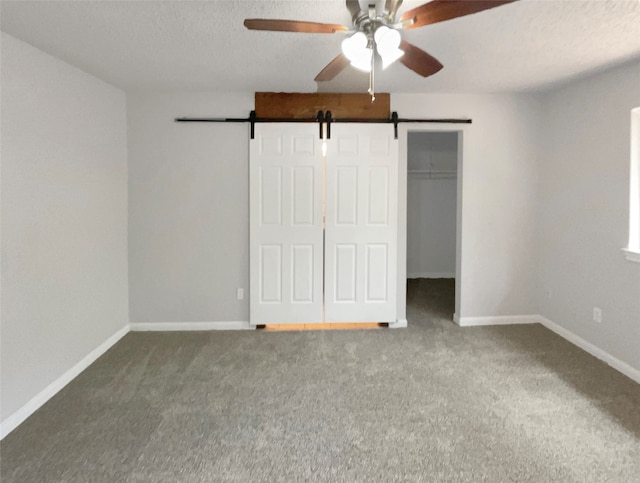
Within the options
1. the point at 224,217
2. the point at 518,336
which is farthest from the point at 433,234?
the point at 224,217

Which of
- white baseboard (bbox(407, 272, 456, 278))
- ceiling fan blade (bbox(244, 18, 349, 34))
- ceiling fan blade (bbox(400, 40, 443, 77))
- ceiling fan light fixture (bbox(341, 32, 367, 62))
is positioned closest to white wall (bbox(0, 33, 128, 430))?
ceiling fan blade (bbox(244, 18, 349, 34))

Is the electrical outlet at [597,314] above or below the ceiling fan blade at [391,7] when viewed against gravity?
below

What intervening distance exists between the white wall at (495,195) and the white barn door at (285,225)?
1099 millimetres

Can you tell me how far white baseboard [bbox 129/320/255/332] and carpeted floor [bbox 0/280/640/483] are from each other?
33 centimetres

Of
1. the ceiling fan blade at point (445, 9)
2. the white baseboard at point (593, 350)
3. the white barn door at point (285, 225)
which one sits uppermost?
the ceiling fan blade at point (445, 9)

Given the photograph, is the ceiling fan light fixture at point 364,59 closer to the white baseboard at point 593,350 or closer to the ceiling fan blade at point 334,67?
the ceiling fan blade at point 334,67

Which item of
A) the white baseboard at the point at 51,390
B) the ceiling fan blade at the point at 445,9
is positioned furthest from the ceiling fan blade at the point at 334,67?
the white baseboard at the point at 51,390

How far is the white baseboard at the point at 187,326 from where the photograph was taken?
418 centimetres

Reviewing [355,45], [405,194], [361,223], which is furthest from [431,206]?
[355,45]

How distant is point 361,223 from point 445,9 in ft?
8.72

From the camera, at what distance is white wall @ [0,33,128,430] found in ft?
8.20

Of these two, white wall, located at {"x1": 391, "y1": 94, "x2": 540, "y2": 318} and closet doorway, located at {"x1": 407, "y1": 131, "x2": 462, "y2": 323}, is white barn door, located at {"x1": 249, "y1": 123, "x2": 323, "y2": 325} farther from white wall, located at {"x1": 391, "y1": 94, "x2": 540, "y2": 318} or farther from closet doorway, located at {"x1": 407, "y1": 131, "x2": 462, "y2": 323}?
closet doorway, located at {"x1": 407, "y1": 131, "x2": 462, "y2": 323}

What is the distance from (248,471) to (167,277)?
255 cm

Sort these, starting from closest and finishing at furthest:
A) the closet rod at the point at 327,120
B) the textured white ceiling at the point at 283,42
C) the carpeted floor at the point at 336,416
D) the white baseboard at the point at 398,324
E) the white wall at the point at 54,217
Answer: the carpeted floor at the point at 336,416, the textured white ceiling at the point at 283,42, the white wall at the point at 54,217, the closet rod at the point at 327,120, the white baseboard at the point at 398,324
